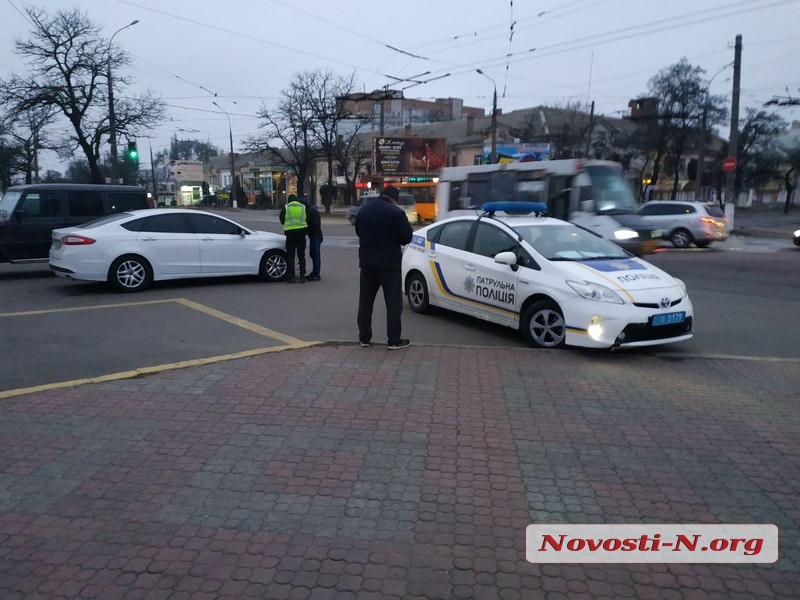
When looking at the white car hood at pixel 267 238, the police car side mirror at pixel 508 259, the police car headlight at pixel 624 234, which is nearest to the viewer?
the police car side mirror at pixel 508 259

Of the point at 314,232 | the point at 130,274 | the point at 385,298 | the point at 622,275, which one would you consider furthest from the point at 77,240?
the point at 622,275

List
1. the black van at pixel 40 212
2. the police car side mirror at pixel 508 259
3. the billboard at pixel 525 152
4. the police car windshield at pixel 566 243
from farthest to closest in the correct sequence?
the billboard at pixel 525 152, the black van at pixel 40 212, the police car windshield at pixel 566 243, the police car side mirror at pixel 508 259

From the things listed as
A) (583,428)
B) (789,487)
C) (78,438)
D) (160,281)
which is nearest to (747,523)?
(789,487)

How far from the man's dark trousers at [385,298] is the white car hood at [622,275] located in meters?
1.81

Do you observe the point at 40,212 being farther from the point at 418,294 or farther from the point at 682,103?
the point at 682,103

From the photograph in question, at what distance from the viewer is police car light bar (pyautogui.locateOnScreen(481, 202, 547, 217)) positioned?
8727 mm

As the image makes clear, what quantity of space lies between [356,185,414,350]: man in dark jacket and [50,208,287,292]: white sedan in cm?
577

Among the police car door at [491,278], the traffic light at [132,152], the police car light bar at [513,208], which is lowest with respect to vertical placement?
the police car door at [491,278]

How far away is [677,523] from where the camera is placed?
137 inches

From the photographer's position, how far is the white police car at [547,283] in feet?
22.0

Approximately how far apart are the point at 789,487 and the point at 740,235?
96.4 ft

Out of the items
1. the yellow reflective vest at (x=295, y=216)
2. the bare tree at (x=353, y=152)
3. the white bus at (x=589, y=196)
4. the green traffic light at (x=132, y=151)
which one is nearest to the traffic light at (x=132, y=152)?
the green traffic light at (x=132, y=151)

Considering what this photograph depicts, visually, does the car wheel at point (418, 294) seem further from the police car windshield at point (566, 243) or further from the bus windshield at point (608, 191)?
the bus windshield at point (608, 191)

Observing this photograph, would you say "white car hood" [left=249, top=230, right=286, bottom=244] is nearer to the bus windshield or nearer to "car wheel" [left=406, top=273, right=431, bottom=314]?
"car wheel" [left=406, top=273, right=431, bottom=314]
